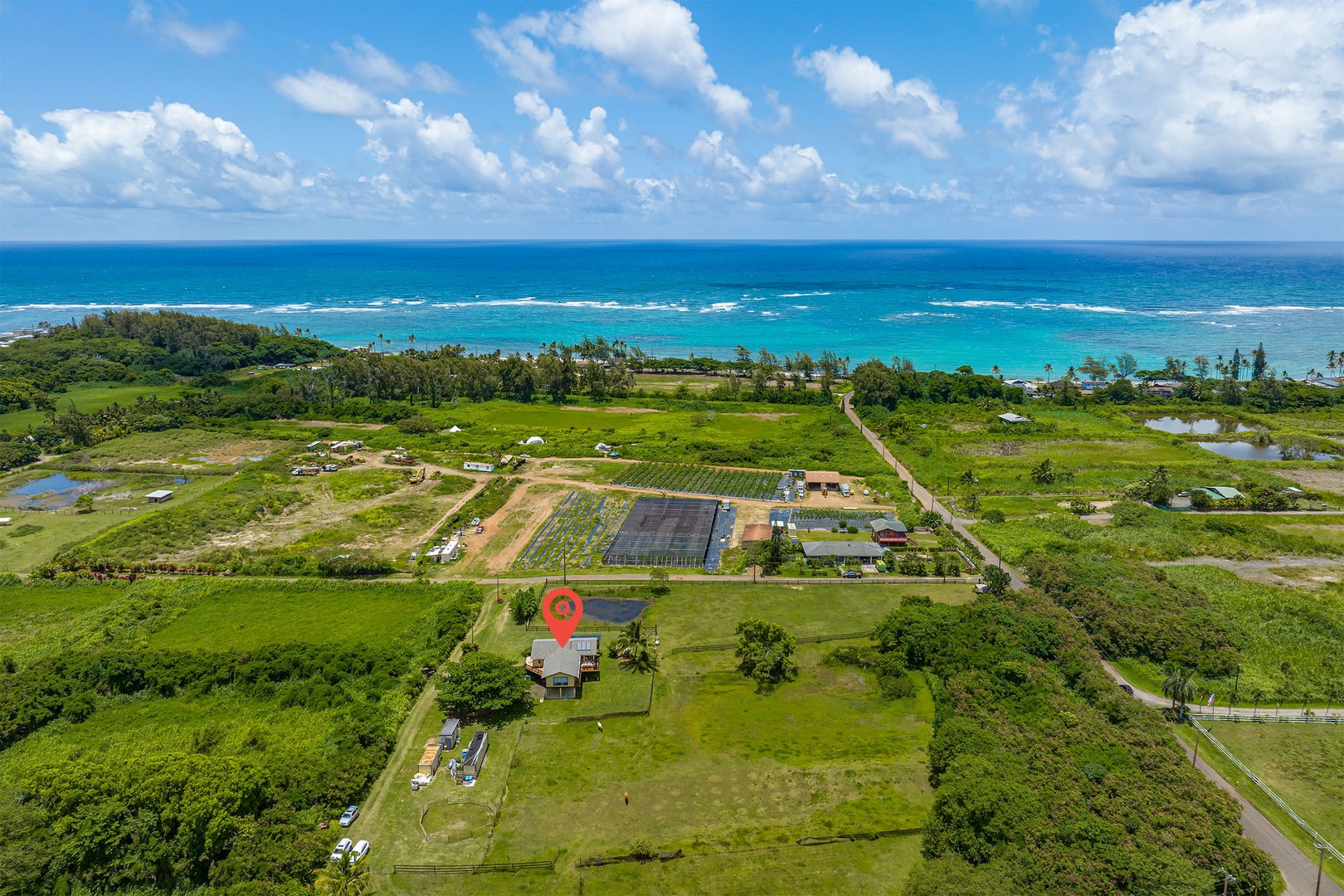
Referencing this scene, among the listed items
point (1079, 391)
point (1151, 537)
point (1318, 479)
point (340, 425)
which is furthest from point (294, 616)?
point (1079, 391)

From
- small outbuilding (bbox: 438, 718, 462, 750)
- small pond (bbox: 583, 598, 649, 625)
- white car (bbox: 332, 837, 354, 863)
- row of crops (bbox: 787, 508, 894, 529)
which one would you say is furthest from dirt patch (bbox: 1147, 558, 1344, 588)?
white car (bbox: 332, 837, 354, 863)

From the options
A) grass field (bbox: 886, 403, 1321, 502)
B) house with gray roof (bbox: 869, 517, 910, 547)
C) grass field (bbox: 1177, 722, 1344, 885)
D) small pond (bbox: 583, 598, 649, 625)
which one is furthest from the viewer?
grass field (bbox: 886, 403, 1321, 502)

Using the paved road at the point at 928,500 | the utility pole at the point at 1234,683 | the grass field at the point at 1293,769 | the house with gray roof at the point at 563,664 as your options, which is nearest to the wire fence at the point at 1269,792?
the grass field at the point at 1293,769

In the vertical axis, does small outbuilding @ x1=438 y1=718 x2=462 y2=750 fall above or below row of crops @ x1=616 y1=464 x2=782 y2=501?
below

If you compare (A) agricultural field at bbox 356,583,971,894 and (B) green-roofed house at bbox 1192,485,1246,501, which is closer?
(A) agricultural field at bbox 356,583,971,894

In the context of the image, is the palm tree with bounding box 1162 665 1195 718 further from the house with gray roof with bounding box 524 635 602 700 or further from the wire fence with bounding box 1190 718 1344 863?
the house with gray roof with bounding box 524 635 602 700

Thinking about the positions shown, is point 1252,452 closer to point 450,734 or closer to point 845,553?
point 845,553

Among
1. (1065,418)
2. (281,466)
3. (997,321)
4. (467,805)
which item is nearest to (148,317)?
(281,466)

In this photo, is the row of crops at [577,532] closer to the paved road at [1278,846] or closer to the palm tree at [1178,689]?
the palm tree at [1178,689]

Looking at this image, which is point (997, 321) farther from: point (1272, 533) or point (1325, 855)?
point (1325, 855)
